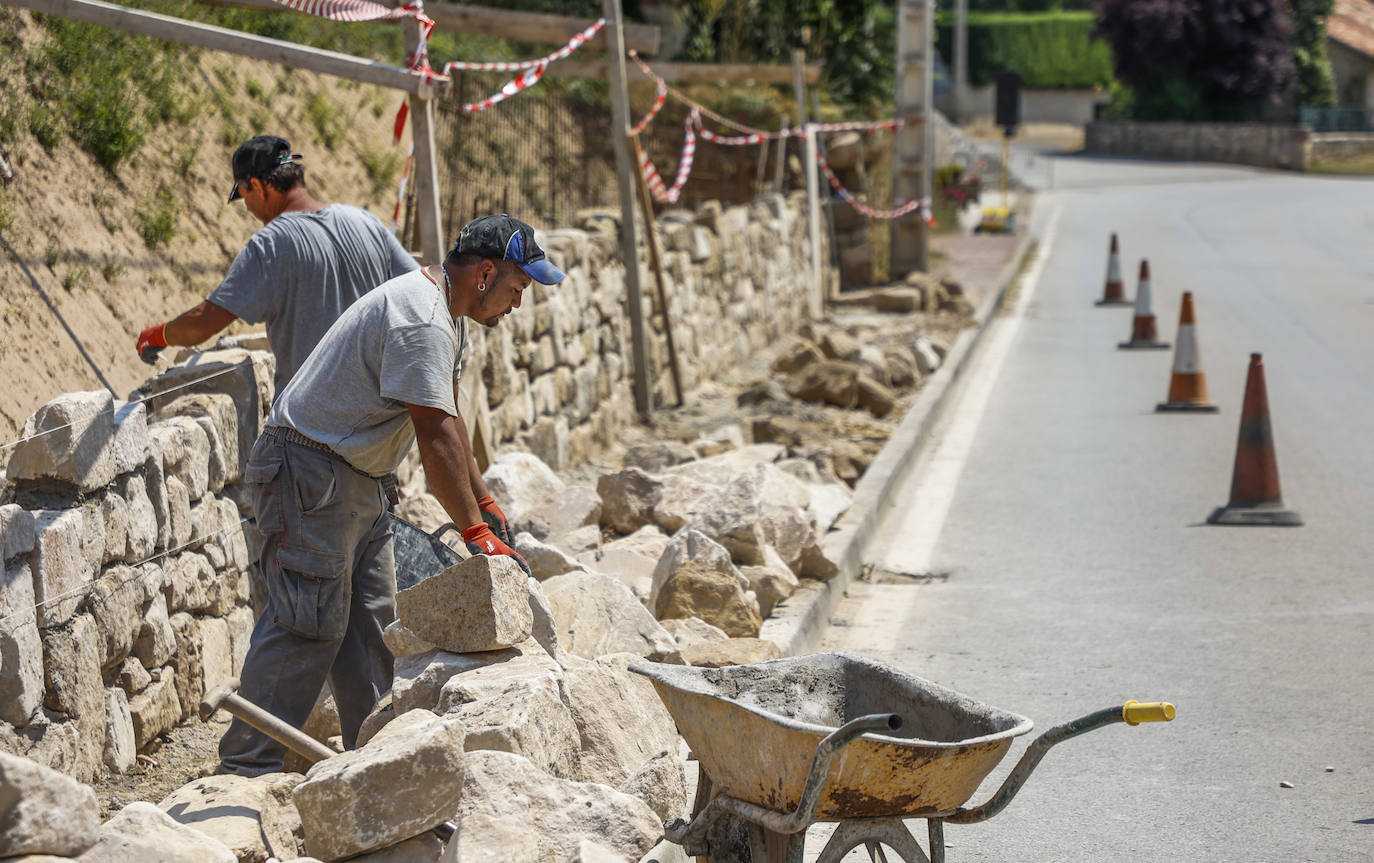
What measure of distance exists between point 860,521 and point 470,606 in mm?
3908

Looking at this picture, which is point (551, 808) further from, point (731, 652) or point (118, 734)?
point (731, 652)

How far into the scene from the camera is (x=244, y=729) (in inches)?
161

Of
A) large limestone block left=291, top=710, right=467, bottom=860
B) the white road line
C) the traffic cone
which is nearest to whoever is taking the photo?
large limestone block left=291, top=710, right=467, bottom=860

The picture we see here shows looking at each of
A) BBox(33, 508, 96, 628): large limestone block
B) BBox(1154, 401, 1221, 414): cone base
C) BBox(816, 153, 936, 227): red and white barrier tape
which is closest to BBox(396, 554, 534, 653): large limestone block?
BBox(33, 508, 96, 628): large limestone block

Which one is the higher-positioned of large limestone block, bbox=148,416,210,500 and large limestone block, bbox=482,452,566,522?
large limestone block, bbox=148,416,210,500

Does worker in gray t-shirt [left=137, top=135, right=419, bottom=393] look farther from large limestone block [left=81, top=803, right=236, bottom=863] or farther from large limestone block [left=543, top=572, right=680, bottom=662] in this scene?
large limestone block [left=81, top=803, right=236, bottom=863]

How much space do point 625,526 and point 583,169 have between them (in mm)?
11182

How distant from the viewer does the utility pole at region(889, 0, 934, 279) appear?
19812 mm

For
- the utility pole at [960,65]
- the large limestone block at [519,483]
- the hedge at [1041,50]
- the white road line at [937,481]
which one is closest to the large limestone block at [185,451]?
the large limestone block at [519,483]

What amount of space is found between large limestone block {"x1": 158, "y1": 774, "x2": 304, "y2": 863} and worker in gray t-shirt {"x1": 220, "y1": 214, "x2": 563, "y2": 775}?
0.39m

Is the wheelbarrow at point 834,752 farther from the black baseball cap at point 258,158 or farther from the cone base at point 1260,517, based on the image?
the cone base at point 1260,517

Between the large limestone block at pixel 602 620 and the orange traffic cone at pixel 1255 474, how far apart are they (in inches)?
166

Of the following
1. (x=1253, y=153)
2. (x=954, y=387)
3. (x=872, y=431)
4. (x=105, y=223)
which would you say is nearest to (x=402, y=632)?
(x=105, y=223)

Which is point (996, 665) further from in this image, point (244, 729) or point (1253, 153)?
point (1253, 153)
